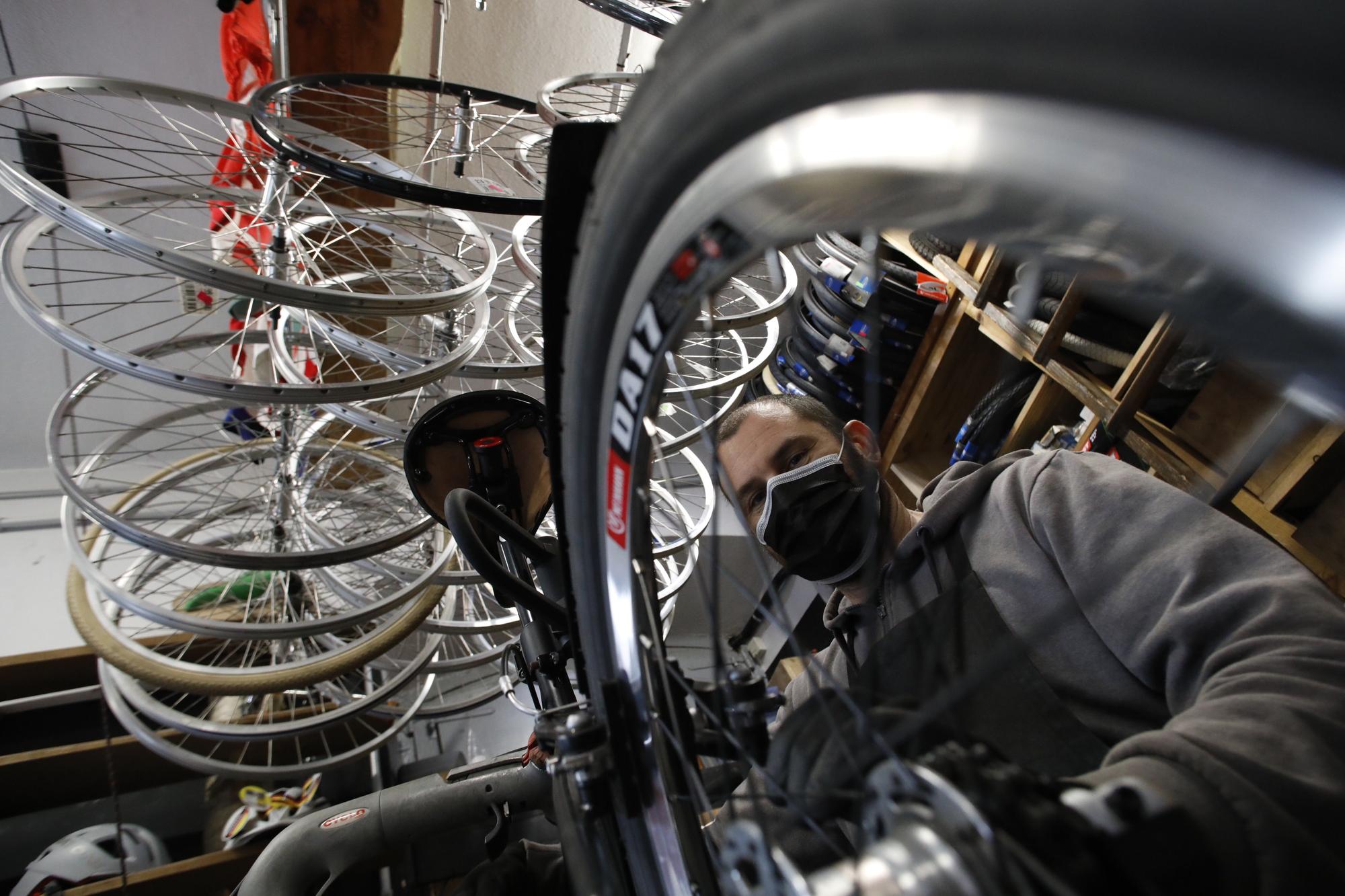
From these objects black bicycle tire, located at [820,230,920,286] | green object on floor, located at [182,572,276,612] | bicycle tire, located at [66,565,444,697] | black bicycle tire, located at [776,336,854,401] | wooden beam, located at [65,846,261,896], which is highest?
black bicycle tire, located at [820,230,920,286]

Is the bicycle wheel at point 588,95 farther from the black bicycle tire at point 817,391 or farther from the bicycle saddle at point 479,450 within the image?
the black bicycle tire at point 817,391

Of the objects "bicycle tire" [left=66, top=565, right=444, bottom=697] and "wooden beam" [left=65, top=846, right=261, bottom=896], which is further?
"wooden beam" [left=65, top=846, right=261, bottom=896]

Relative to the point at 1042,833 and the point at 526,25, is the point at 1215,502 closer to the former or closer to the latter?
the point at 1042,833

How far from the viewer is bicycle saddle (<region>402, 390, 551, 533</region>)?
687 mm

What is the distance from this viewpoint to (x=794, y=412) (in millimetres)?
965

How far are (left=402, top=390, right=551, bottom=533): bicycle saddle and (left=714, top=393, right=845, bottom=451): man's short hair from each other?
0.33 m

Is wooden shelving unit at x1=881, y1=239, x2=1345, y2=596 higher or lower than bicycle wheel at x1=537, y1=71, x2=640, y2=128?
lower

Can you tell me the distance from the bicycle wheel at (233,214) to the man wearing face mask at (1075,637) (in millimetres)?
500

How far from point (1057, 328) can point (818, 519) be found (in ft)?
1.63

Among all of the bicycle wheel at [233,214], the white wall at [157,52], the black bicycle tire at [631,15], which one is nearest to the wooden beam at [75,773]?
the white wall at [157,52]

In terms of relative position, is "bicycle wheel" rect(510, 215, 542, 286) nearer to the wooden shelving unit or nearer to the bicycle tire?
the bicycle tire

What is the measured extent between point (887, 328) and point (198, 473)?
1.47 meters

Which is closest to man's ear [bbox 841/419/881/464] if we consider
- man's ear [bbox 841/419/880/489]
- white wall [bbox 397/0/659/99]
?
man's ear [bbox 841/419/880/489]

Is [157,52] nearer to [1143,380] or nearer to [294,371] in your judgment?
[294,371]
